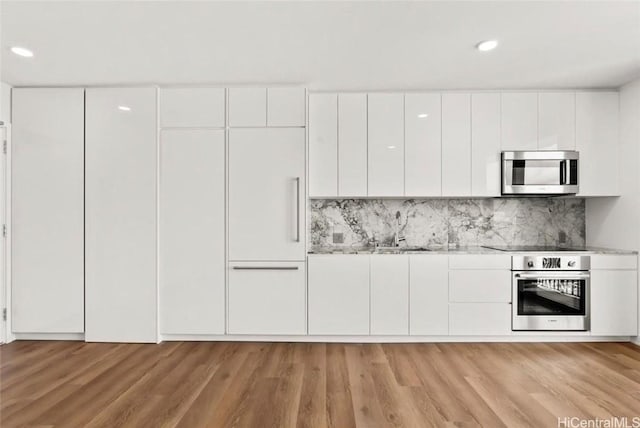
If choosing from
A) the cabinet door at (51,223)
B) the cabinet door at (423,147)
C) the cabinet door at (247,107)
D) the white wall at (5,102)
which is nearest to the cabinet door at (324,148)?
the cabinet door at (247,107)

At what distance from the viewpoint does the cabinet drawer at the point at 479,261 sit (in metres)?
3.68

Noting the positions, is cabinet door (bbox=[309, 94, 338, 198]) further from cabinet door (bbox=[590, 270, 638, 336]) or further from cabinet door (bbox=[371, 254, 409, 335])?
cabinet door (bbox=[590, 270, 638, 336])

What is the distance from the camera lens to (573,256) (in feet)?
12.0

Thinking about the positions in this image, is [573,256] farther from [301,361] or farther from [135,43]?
[135,43]

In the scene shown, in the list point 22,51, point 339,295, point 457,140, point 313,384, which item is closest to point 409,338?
point 339,295

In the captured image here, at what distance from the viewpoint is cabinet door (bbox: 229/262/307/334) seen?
3688 millimetres

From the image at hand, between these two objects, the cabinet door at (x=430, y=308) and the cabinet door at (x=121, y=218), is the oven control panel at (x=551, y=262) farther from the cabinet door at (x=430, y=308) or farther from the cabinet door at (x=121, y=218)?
the cabinet door at (x=121, y=218)

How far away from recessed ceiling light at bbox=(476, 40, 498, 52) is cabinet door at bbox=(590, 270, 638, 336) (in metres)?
2.39

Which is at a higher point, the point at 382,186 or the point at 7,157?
the point at 7,157

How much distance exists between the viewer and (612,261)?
368cm

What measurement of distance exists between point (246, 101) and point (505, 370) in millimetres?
3296

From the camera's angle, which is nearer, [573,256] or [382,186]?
[573,256]

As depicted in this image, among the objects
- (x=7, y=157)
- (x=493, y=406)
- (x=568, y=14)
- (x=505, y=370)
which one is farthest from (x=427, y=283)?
(x=7, y=157)

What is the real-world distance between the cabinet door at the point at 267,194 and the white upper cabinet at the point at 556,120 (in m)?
2.47
